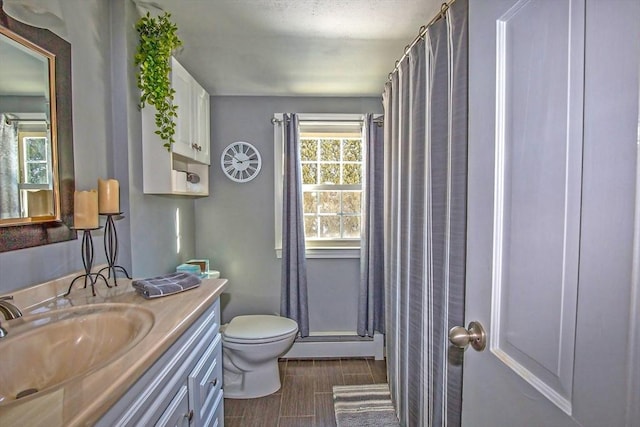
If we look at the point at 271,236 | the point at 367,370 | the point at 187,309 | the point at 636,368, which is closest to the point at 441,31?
the point at 636,368

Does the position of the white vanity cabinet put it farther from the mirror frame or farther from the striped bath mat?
the striped bath mat

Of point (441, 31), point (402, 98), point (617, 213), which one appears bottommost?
point (617, 213)

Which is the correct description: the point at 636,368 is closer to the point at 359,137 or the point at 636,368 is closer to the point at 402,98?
the point at 402,98

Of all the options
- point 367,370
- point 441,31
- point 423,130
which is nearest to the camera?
point 441,31

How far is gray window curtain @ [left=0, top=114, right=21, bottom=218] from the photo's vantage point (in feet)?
3.25

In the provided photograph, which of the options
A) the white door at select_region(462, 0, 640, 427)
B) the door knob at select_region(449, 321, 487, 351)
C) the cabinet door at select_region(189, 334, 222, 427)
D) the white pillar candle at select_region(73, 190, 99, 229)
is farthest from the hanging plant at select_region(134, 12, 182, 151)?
the door knob at select_region(449, 321, 487, 351)

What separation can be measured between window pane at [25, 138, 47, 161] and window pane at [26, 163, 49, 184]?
0.08 ft

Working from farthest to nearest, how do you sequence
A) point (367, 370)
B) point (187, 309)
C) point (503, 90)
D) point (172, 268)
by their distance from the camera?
point (367, 370), point (172, 268), point (187, 309), point (503, 90)

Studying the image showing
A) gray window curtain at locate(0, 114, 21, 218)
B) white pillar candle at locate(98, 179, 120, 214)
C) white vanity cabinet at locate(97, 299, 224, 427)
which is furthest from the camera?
white pillar candle at locate(98, 179, 120, 214)

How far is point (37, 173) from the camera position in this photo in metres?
1.11

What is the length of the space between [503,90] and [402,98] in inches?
42.4

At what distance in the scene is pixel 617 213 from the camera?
0.43 metres

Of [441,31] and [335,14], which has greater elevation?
[335,14]

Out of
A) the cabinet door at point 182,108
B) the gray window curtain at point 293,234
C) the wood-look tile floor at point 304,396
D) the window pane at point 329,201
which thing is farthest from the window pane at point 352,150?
the wood-look tile floor at point 304,396
